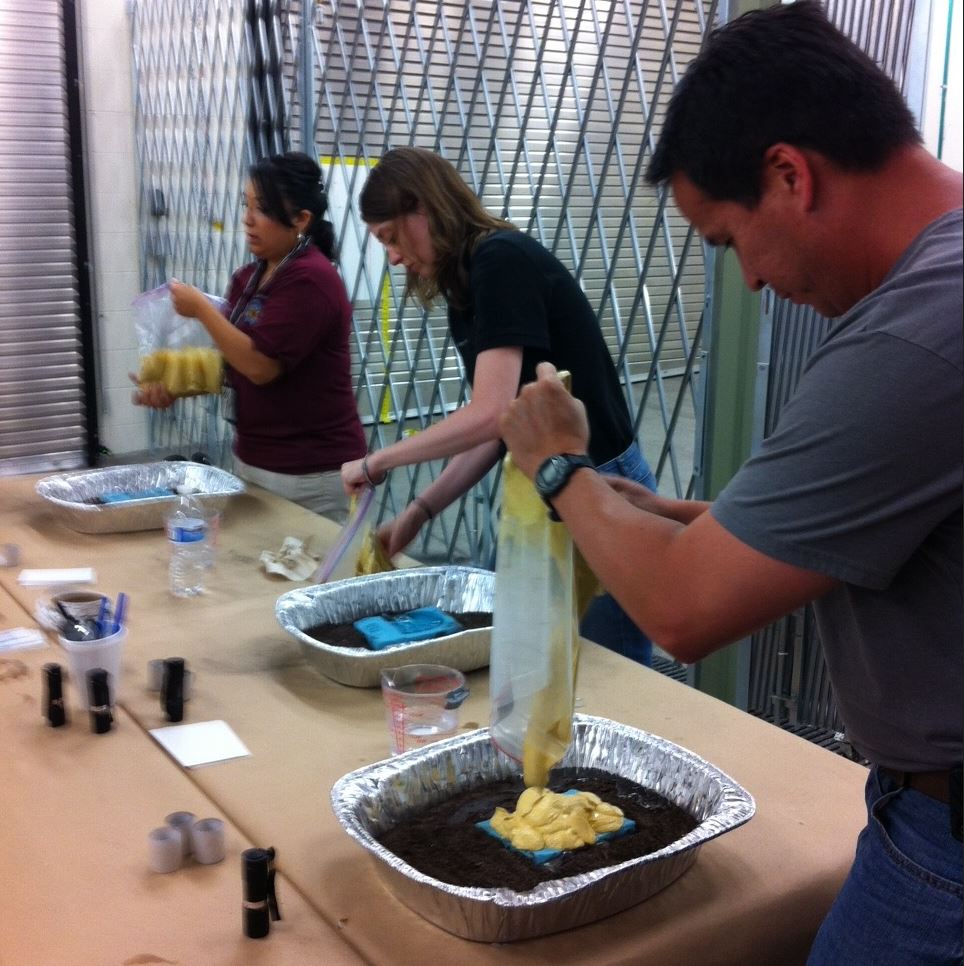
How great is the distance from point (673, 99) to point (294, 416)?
5.90 feet

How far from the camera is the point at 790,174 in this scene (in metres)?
0.87

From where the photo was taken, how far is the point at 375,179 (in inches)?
80.0

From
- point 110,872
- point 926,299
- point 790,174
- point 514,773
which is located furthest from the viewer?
point 514,773

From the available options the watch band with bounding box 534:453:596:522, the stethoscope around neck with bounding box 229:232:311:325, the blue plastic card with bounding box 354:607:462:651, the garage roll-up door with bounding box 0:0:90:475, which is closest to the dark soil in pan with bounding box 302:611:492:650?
the blue plastic card with bounding box 354:607:462:651

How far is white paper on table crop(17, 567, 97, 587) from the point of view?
82.3 inches

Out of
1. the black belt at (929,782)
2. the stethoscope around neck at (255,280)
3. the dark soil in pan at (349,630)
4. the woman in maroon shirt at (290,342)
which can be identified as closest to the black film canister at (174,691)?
the dark soil in pan at (349,630)

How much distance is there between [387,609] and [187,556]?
1.47 ft

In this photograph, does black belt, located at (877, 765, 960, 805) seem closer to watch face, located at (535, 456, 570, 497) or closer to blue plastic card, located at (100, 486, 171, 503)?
watch face, located at (535, 456, 570, 497)

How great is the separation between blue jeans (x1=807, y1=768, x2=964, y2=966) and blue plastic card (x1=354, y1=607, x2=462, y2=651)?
840 mm

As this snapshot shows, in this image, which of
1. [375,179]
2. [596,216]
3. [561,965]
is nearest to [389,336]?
[596,216]

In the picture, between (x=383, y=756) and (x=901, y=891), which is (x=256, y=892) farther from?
(x=901, y=891)

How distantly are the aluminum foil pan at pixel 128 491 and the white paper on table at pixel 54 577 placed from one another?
30 centimetres

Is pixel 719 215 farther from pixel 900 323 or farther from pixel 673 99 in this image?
pixel 900 323

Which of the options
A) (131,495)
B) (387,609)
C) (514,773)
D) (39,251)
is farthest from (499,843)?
(39,251)
